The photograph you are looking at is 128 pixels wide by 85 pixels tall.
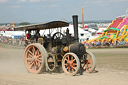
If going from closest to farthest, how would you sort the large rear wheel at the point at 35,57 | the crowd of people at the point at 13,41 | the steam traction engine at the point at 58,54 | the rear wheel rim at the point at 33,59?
the steam traction engine at the point at 58,54 → the large rear wheel at the point at 35,57 → the rear wheel rim at the point at 33,59 → the crowd of people at the point at 13,41

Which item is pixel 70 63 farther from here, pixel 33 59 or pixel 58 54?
pixel 33 59

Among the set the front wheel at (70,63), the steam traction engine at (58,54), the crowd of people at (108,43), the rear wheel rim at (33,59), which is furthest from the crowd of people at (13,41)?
the front wheel at (70,63)

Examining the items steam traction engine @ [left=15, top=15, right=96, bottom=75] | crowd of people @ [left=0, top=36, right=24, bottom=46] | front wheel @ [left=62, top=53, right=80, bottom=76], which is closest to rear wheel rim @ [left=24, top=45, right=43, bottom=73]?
steam traction engine @ [left=15, top=15, right=96, bottom=75]

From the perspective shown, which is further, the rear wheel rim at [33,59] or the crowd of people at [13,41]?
the crowd of people at [13,41]

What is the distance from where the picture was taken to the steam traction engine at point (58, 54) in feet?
27.3

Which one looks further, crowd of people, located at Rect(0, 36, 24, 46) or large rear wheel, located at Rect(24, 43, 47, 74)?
crowd of people, located at Rect(0, 36, 24, 46)

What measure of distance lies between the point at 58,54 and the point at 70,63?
839mm

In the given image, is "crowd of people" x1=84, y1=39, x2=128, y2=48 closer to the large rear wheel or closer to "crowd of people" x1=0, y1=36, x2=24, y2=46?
"crowd of people" x1=0, y1=36, x2=24, y2=46

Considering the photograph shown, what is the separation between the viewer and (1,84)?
6543mm

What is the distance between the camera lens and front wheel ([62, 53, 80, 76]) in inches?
313

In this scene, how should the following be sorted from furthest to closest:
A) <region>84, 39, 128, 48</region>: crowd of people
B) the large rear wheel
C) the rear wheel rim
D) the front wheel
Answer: <region>84, 39, 128, 48</region>: crowd of people → the rear wheel rim → the large rear wheel → the front wheel

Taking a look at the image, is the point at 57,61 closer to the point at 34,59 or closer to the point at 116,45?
the point at 34,59

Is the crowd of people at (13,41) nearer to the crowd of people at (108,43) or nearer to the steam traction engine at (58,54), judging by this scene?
the crowd of people at (108,43)

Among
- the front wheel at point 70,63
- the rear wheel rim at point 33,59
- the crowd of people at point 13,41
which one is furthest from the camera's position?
the crowd of people at point 13,41
